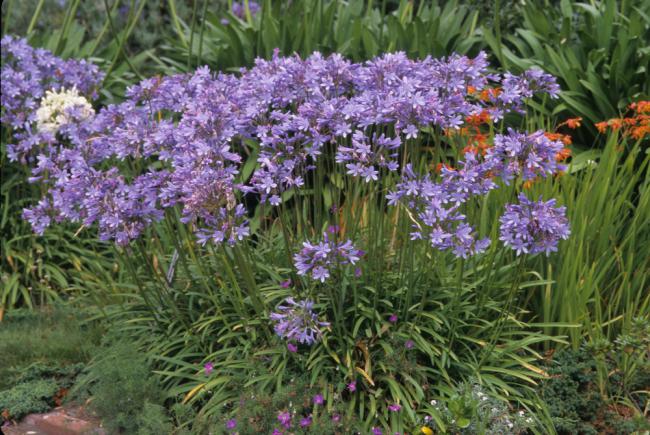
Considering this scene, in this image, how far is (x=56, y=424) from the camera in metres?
4.28

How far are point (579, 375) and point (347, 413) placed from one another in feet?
4.23

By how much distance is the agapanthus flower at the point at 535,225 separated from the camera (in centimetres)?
328

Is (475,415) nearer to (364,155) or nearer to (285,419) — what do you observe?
(285,419)

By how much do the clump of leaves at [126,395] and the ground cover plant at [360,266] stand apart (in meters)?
0.01

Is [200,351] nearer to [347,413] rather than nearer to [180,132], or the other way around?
[347,413]

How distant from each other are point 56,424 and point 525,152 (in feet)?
9.45

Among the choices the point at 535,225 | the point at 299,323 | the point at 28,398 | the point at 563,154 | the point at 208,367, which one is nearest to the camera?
the point at 535,225

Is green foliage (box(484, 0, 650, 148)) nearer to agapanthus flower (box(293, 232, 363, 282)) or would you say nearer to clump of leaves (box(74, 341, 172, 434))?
agapanthus flower (box(293, 232, 363, 282))

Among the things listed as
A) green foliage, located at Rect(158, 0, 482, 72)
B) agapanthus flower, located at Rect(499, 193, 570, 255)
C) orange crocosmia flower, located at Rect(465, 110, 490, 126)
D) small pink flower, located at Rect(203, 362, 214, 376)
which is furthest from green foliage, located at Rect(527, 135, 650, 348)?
green foliage, located at Rect(158, 0, 482, 72)

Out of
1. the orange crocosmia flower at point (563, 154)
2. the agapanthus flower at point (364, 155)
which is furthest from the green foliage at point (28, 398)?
the orange crocosmia flower at point (563, 154)

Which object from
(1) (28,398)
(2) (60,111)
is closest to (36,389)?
(1) (28,398)

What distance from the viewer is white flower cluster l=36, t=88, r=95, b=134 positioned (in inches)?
210

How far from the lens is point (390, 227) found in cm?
454

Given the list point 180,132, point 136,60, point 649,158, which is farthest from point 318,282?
point 136,60
